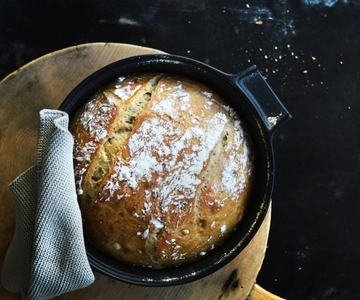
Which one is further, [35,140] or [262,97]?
[35,140]

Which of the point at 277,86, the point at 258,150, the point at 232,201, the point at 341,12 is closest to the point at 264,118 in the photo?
the point at 258,150

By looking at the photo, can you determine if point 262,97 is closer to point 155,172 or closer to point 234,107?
point 234,107

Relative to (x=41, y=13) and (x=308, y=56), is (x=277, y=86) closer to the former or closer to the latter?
(x=308, y=56)

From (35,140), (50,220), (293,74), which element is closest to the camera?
(50,220)

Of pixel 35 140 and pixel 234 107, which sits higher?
pixel 234 107

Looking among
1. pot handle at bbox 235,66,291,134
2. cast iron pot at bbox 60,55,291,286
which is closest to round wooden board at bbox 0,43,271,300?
cast iron pot at bbox 60,55,291,286

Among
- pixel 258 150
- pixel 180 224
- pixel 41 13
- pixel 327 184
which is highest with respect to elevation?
pixel 41 13

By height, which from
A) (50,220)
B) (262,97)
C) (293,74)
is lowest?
(50,220)

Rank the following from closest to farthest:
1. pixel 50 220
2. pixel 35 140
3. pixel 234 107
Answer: pixel 50 220 < pixel 234 107 < pixel 35 140

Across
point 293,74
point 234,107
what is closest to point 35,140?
point 234,107
